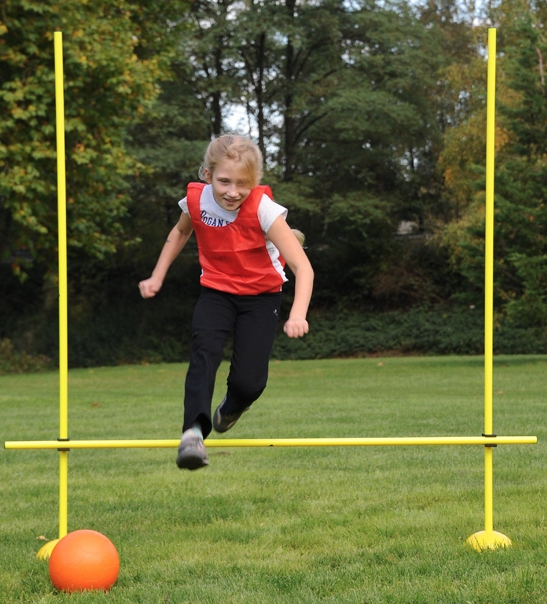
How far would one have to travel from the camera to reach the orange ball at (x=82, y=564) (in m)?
4.26

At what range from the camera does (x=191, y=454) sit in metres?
4.41

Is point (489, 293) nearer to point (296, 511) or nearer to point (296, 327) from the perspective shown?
point (296, 327)

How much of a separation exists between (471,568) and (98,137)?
16729mm

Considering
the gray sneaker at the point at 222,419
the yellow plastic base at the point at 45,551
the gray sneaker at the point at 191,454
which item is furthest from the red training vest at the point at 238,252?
the yellow plastic base at the point at 45,551

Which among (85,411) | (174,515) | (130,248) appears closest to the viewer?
(174,515)

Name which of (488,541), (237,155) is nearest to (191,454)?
(237,155)

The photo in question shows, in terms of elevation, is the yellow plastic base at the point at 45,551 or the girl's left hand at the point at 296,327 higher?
the girl's left hand at the point at 296,327

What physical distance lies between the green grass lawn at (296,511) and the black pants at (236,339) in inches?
32.5

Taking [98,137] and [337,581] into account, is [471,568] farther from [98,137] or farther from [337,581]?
[98,137]

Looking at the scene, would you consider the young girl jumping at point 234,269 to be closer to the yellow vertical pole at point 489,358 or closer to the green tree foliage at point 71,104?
the yellow vertical pole at point 489,358

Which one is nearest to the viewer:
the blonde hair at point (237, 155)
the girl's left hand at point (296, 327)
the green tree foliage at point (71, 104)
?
the girl's left hand at point (296, 327)

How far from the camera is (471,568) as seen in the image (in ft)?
14.5

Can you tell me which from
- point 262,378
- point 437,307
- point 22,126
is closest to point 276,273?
point 262,378

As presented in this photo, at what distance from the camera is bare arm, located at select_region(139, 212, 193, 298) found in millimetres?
4984
